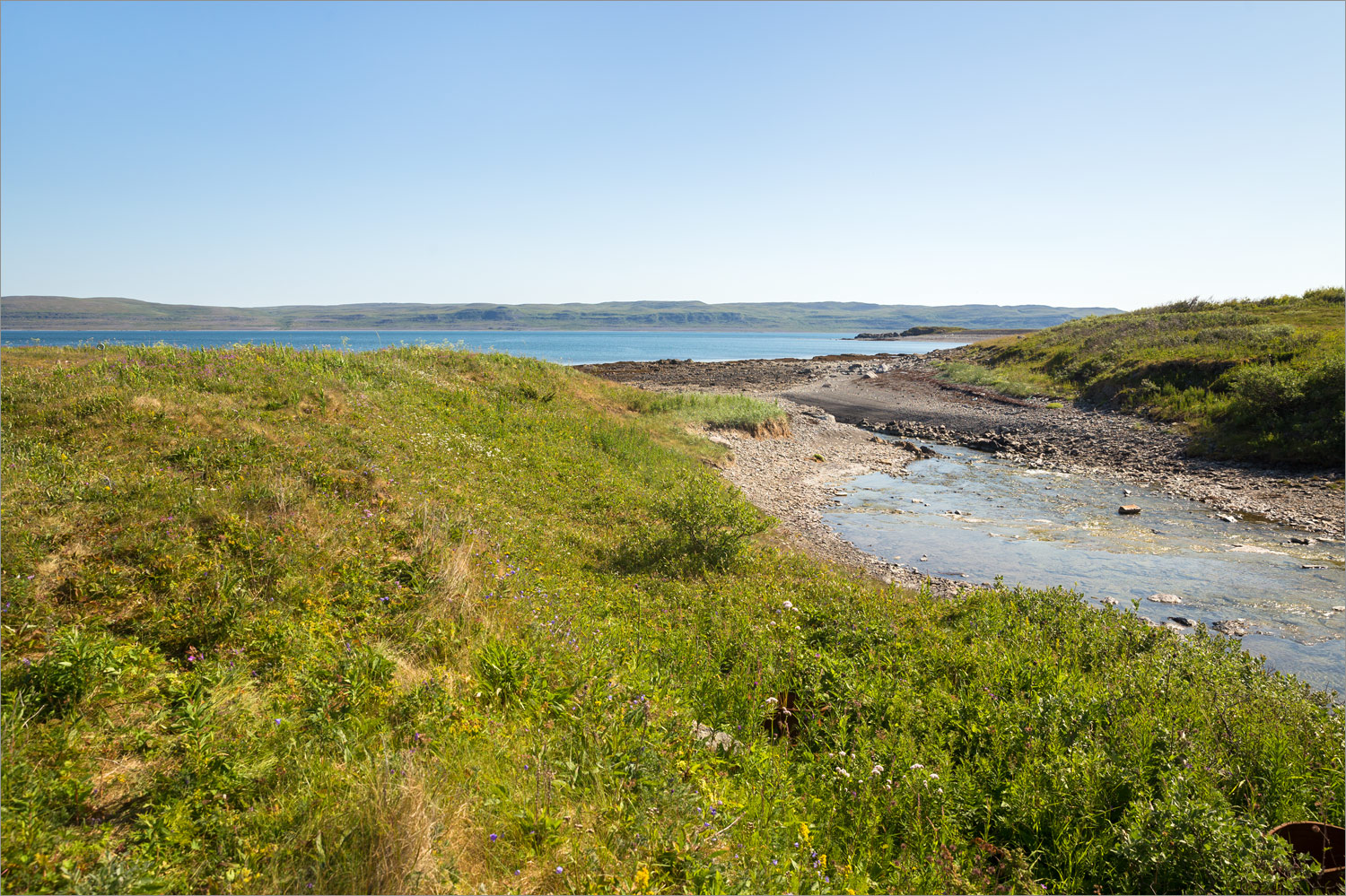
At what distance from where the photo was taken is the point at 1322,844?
4754 millimetres

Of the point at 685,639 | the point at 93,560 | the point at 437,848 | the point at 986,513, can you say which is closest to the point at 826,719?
the point at 685,639

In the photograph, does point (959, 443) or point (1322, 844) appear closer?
point (1322, 844)

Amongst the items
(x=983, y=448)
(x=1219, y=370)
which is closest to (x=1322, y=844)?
(x=983, y=448)

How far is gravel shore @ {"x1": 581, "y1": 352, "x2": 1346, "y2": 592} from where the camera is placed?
18.3 meters

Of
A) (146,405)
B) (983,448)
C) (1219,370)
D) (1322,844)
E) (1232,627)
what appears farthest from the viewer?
(1219,370)

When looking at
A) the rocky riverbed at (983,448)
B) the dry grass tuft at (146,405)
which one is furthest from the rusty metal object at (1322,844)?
the dry grass tuft at (146,405)

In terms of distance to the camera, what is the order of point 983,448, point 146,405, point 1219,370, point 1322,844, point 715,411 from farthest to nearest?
point 1219,370, point 983,448, point 715,411, point 146,405, point 1322,844

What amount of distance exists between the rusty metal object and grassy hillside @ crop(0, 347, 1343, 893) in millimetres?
205

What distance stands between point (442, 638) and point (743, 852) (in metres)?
3.86

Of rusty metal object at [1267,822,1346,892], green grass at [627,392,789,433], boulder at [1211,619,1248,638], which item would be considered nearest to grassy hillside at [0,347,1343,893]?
rusty metal object at [1267,822,1346,892]

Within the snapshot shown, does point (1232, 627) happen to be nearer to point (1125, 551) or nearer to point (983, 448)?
point (1125, 551)

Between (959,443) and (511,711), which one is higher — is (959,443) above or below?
below

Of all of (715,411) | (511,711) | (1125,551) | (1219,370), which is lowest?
(1125,551)

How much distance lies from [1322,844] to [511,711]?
6704 millimetres
